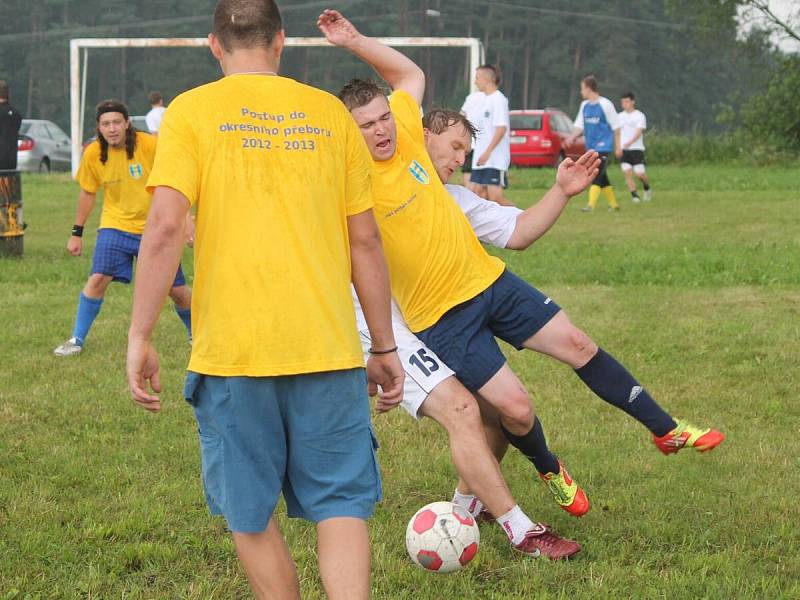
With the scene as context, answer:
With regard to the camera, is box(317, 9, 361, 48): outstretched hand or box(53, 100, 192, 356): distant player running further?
Result: box(53, 100, 192, 356): distant player running

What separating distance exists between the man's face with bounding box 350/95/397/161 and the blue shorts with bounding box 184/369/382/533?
53.4 inches

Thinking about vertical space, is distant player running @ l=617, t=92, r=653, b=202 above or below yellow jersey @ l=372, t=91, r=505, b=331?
below

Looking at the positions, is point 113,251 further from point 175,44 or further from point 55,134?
→ point 55,134

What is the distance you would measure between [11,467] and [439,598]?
104 inches

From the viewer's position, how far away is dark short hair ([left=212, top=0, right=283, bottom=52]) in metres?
3.39

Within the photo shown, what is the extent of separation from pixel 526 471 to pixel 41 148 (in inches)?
1173

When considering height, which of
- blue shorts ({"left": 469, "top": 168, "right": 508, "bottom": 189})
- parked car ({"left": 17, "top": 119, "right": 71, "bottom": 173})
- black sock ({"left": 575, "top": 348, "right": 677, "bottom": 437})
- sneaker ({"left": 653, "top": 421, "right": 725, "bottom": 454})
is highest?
black sock ({"left": 575, "top": 348, "right": 677, "bottom": 437})

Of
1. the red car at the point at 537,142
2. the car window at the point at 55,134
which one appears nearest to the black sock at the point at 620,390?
the red car at the point at 537,142

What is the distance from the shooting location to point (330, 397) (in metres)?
3.41

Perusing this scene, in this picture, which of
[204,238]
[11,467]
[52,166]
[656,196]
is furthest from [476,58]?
[204,238]

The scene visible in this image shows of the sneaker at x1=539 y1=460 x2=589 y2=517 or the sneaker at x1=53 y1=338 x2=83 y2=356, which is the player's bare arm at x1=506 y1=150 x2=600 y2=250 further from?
the sneaker at x1=53 y1=338 x2=83 y2=356

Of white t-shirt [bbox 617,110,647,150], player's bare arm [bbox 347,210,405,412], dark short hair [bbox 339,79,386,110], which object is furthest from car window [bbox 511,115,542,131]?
player's bare arm [bbox 347,210,405,412]

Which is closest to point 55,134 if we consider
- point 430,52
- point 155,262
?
point 430,52

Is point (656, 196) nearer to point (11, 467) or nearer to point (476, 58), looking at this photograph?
point (476, 58)
